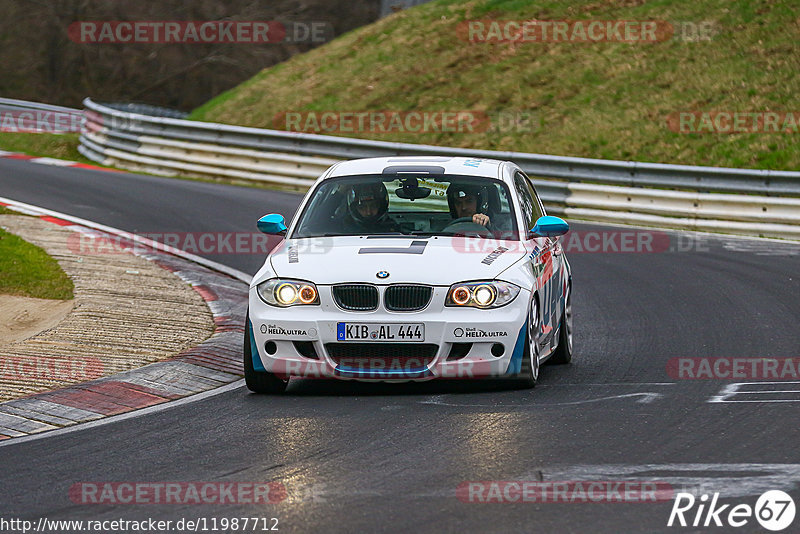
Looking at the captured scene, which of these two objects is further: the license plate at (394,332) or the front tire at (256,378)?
the front tire at (256,378)

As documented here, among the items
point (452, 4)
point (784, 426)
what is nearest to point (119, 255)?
point (784, 426)

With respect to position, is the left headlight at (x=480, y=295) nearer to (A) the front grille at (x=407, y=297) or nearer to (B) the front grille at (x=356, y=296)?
(A) the front grille at (x=407, y=297)

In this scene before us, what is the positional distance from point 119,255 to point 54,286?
2.41m

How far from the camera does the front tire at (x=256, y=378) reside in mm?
8578

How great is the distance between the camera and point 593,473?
20.6 feet

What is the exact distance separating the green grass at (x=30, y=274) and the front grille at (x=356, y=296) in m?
4.41

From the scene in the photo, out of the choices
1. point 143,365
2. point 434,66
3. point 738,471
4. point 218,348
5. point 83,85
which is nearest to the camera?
point 738,471

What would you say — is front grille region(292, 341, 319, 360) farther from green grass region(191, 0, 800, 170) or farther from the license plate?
green grass region(191, 0, 800, 170)

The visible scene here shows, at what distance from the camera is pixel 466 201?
9.51 m

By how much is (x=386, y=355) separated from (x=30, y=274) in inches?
226

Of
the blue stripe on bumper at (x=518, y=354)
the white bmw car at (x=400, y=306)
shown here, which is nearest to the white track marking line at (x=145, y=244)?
the white bmw car at (x=400, y=306)

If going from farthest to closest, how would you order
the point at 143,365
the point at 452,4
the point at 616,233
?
the point at 452,4 < the point at 616,233 < the point at 143,365

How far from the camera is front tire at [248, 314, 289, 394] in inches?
338

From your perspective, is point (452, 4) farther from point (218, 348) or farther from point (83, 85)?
point (218, 348)
